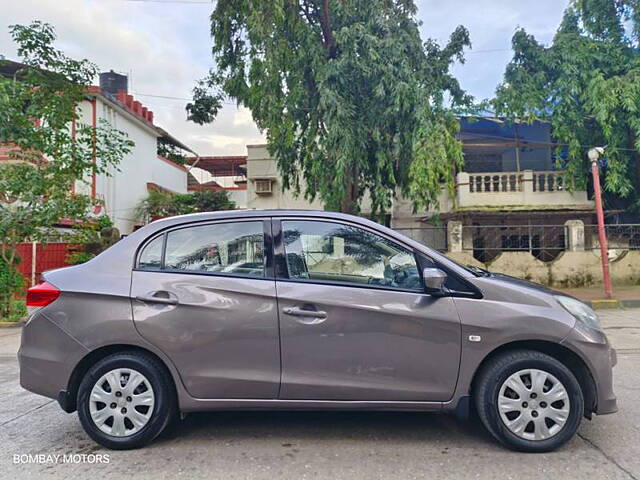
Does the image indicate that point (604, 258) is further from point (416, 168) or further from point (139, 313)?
point (139, 313)

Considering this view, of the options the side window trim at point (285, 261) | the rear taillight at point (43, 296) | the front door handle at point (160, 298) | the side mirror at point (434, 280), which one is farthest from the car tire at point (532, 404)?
the rear taillight at point (43, 296)

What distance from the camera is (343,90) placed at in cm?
1073

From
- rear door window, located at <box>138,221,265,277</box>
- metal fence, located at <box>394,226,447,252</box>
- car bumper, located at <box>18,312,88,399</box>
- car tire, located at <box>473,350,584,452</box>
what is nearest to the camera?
car tire, located at <box>473,350,584,452</box>

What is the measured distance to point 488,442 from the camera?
10.1 ft

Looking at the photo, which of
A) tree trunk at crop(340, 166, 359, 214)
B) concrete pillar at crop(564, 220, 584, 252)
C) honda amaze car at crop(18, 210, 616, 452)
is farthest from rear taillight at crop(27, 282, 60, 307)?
concrete pillar at crop(564, 220, 584, 252)

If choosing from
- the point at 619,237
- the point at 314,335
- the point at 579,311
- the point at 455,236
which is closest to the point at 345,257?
the point at 314,335

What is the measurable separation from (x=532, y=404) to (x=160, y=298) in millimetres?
2652

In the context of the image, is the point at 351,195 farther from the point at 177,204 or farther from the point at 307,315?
the point at 177,204

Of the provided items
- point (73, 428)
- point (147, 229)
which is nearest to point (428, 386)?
point (147, 229)

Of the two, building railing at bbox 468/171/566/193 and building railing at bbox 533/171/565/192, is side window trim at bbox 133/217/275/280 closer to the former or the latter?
building railing at bbox 468/171/566/193

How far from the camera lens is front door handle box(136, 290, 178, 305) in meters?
3.03

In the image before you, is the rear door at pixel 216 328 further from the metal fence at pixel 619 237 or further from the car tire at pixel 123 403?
the metal fence at pixel 619 237

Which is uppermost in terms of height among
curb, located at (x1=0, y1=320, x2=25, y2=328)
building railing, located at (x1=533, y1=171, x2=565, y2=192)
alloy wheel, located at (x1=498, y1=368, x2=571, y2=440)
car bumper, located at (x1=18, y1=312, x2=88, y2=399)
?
building railing, located at (x1=533, y1=171, x2=565, y2=192)

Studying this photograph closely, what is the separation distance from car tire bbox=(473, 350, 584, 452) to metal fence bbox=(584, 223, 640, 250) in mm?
12373
